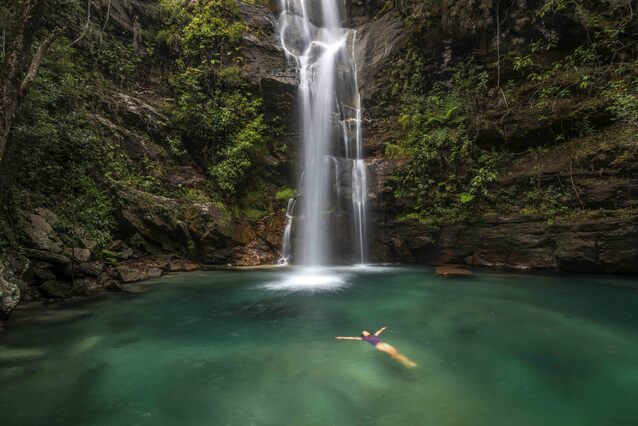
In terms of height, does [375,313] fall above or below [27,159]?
below

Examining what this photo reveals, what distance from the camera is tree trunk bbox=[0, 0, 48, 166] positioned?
5016 millimetres

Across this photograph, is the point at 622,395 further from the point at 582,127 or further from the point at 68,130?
the point at 68,130

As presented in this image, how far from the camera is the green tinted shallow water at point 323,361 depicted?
126 inches

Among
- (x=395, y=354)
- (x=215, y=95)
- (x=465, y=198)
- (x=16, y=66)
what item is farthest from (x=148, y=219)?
(x=465, y=198)

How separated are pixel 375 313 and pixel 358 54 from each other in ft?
46.3

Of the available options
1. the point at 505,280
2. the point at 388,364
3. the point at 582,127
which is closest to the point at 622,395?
the point at 388,364

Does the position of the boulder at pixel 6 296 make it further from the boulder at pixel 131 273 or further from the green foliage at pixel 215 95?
the green foliage at pixel 215 95

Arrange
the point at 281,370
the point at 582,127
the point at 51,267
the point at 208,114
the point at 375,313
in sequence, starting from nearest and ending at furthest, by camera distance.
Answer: the point at 281,370, the point at 375,313, the point at 51,267, the point at 582,127, the point at 208,114

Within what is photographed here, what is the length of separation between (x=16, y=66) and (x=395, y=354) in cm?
709

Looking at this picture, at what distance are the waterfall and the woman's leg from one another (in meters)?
7.48

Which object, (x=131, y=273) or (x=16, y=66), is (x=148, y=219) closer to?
(x=131, y=273)

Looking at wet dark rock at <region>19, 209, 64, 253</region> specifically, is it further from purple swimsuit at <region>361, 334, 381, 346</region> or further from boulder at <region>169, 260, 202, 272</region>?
purple swimsuit at <region>361, 334, 381, 346</region>

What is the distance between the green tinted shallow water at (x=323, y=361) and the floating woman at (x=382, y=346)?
12cm

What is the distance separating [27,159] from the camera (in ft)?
24.5
